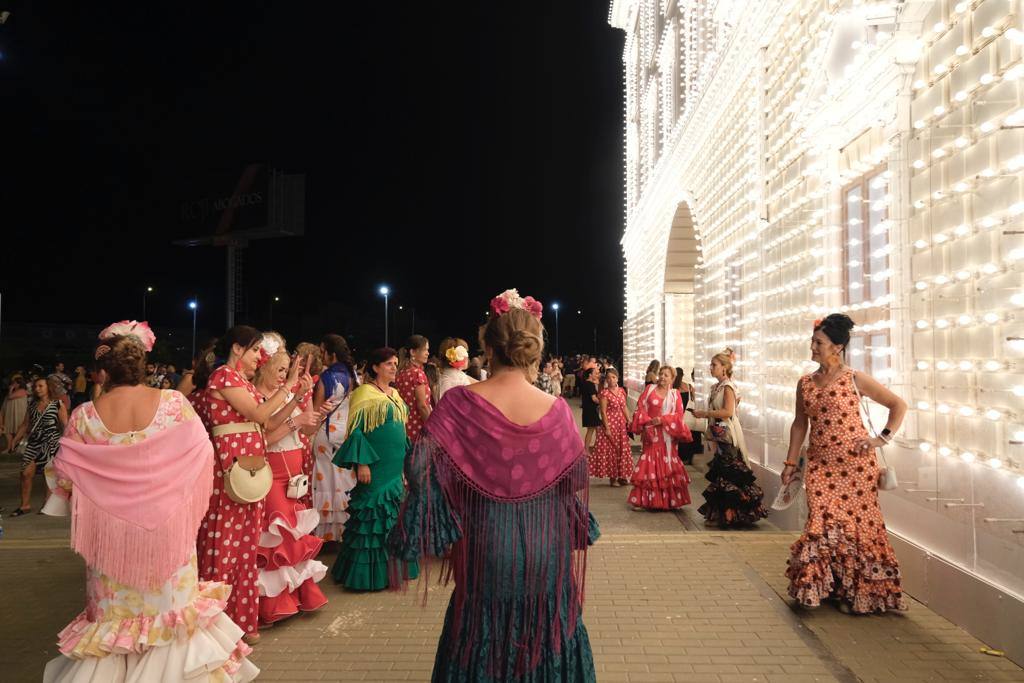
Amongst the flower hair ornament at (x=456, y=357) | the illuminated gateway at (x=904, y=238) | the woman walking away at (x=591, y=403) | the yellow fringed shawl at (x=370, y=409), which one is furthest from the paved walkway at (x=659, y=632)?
the woman walking away at (x=591, y=403)

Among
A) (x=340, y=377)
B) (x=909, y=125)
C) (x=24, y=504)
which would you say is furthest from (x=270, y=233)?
(x=909, y=125)

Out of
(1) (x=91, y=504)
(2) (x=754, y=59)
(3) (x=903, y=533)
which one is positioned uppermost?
(2) (x=754, y=59)

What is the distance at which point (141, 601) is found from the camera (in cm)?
389

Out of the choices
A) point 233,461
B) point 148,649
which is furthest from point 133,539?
point 233,461

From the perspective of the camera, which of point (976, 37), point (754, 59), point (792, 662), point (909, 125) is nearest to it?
point (792, 662)

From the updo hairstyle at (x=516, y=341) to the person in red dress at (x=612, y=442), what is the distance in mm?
9301

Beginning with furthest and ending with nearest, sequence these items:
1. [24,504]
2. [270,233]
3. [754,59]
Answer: [270,233] → [754,59] → [24,504]

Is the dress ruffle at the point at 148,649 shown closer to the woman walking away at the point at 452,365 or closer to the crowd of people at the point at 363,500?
the crowd of people at the point at 363,500

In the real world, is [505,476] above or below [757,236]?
below

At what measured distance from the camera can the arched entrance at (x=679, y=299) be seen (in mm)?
20016

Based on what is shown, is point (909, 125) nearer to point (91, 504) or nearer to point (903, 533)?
point (903, 533)

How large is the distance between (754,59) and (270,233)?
2921 cm

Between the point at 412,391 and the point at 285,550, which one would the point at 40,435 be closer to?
the point at 412,391

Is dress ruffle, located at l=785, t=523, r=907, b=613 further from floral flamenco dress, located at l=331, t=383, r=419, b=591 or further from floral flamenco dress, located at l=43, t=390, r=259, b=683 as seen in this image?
floral flamenco dress, located at l=43, t=390, r=259, b=683
